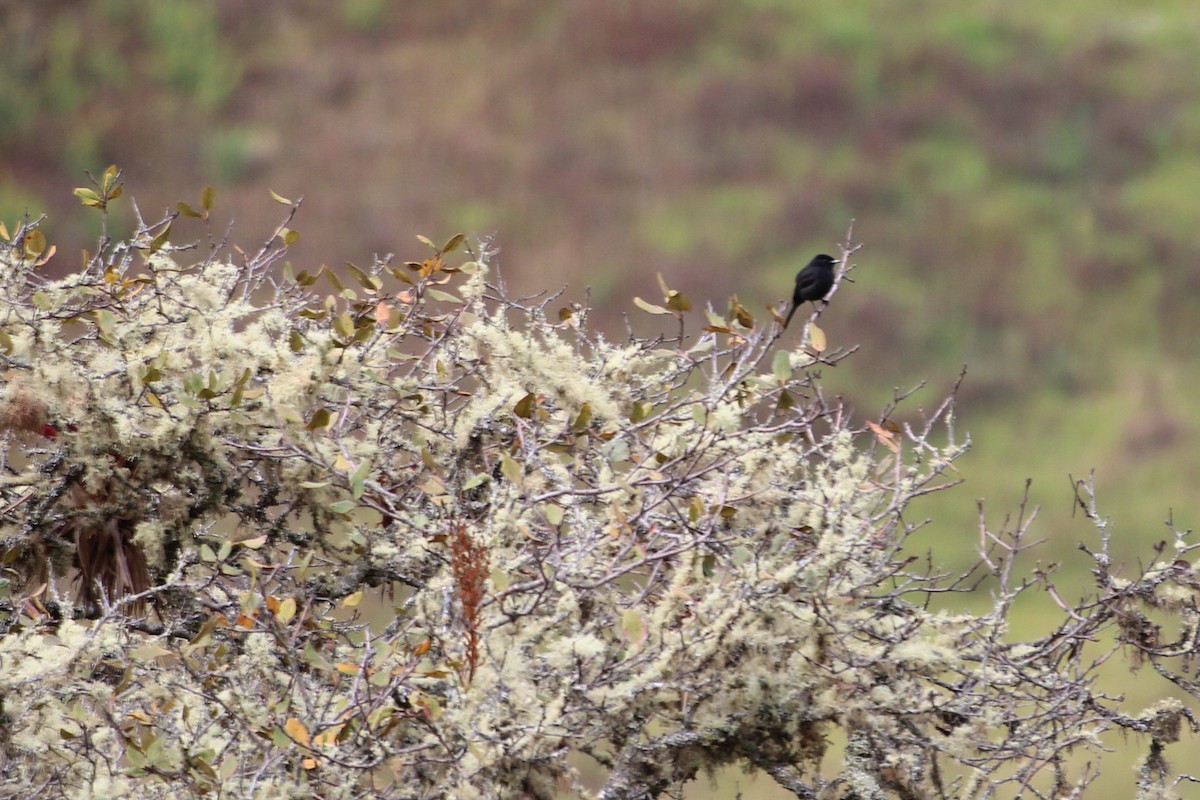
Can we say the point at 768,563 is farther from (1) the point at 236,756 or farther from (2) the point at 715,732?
(1) the point at 236,756

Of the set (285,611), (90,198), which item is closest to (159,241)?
(90,198)

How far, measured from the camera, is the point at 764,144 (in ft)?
51.5

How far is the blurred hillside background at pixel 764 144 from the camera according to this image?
1326 centimetres

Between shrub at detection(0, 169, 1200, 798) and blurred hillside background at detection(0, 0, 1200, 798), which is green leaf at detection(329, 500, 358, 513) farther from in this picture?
blurred hillside background at detection(0, 0, 1200, 798)

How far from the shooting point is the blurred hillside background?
13.3 metres

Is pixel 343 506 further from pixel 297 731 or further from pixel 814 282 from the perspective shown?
pixel 814 282

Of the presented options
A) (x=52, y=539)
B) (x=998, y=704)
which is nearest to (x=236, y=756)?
(x=52, y=539)

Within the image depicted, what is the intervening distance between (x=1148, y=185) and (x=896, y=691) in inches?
537

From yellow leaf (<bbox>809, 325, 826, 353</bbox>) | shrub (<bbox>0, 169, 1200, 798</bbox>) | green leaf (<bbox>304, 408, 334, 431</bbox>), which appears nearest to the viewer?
shrub (<bbox>0, 169, 1200, 798</bbox>)

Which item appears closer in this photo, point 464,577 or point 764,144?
point 464,577

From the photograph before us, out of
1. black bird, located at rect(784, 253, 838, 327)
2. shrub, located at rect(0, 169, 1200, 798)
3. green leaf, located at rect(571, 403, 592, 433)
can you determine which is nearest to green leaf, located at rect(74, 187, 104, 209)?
shrub, located at rect(0, 169, 1200, 798)

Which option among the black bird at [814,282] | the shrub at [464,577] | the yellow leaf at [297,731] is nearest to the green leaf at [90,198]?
the shrub at [464,577]

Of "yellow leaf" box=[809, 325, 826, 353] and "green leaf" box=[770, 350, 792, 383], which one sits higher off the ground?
"yellow leaf" box=[809, 325, 826, 353]

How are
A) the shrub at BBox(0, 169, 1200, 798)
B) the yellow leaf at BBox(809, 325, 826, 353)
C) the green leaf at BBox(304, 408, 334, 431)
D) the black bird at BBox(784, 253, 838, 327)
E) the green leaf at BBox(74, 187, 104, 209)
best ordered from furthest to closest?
the black bird at BBox(784, 253, 838, 327) → the green leaf at BBox(74, 187, 104, 209) → the yellow leaf at BBox(809, 325, 826, 353) → the green leaf at BBox(304, 408, 334, 431) → the shrub at BBox(0, 169, 1200, 798)
